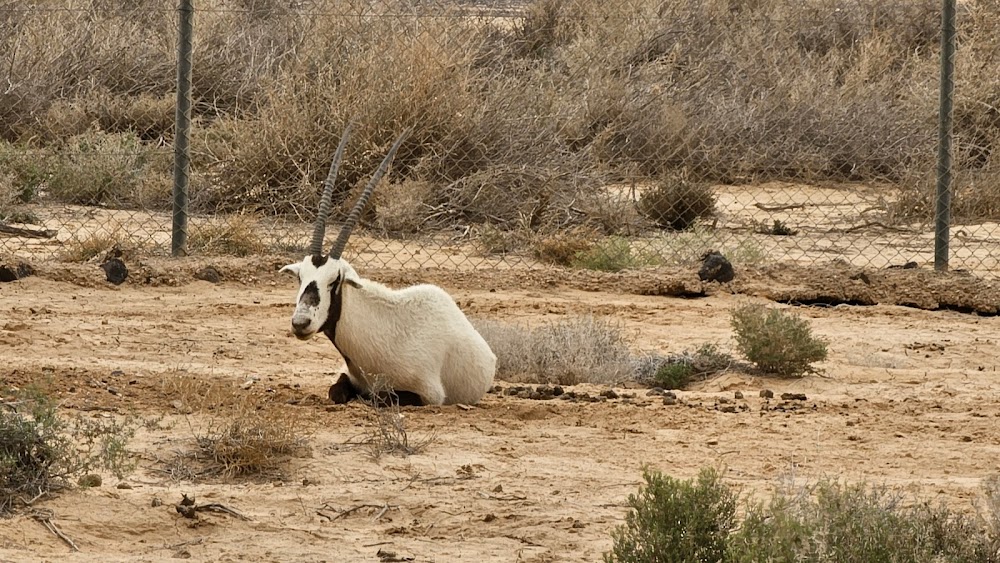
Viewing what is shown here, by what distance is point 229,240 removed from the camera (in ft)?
36.7

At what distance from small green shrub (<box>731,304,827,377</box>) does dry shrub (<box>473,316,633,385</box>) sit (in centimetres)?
73

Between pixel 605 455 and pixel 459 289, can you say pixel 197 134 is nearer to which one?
pixel 459 289

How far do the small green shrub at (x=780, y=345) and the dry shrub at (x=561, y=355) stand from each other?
0.73 meters

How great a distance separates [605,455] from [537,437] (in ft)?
1.34

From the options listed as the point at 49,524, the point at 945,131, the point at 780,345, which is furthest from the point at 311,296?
the point at 945,131

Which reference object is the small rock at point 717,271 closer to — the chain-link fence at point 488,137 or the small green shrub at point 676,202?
the chain-link fence at point 488,137

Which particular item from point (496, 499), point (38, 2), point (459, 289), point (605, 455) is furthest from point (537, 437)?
point (38, 2)

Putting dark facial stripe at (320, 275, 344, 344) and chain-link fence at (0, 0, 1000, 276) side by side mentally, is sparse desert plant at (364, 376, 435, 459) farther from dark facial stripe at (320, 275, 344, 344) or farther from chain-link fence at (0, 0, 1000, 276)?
chain-link fence at (0, 0, 1000, 276)

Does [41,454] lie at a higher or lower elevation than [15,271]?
lower

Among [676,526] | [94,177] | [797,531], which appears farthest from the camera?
[94,177]

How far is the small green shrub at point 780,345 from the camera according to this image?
8.10 metres

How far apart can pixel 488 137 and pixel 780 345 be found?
5.26 meters

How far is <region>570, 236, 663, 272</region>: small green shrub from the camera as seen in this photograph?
11500 mm

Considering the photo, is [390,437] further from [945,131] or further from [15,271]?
[945,131]
